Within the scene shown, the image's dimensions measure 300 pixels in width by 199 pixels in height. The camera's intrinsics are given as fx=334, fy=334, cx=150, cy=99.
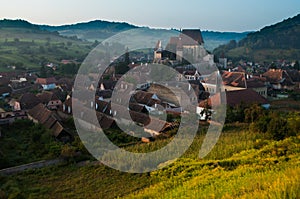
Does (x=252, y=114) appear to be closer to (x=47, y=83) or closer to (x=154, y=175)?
(x=154, y=175)

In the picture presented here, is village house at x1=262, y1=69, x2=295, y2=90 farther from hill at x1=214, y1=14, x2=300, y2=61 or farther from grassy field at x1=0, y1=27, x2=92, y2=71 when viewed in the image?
grassy field at x1=0, y1=27, x2=92, y2=71

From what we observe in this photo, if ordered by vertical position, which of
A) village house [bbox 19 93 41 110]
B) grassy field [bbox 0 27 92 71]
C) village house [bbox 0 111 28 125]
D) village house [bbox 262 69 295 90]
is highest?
grassy field [bbox 0 27 92 71]

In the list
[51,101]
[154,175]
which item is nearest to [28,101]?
[51,101]

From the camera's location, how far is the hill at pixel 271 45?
2454 inches

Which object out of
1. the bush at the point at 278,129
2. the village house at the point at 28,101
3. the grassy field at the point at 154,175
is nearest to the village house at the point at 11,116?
the village house at the point at 28,101

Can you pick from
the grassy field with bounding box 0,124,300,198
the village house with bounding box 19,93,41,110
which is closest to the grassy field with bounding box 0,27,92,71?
the village house with bounding box 19,93,41,110

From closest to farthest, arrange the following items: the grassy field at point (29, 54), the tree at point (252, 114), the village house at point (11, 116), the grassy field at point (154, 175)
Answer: the grassy field at point (154, 175) → the tree at point (252, 114) → the village house at point (11, 116) → the grassy field at point (29, 54)

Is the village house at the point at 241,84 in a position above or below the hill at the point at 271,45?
below

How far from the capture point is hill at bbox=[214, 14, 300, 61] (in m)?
62.3

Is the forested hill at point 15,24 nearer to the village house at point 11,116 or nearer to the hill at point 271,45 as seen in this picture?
the hill at point 271,45

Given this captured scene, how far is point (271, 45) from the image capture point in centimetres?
7025

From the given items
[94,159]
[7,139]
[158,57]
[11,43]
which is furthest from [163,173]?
[11,43]

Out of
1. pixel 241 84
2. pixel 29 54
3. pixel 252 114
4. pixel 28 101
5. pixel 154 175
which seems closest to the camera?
pixel 154 175

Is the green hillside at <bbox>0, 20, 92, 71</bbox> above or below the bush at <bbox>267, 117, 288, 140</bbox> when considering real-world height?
above
